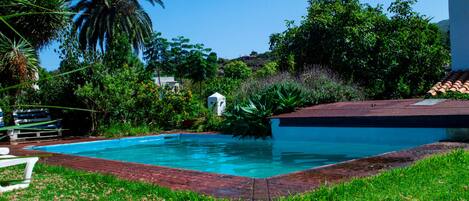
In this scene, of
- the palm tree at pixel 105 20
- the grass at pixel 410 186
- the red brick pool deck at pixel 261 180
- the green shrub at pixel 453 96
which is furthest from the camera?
the palm tree at pixel 105 20

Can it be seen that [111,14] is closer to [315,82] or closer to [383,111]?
[315,82]

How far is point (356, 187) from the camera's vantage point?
468 centimetres

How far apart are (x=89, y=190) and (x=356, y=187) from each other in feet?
9.84

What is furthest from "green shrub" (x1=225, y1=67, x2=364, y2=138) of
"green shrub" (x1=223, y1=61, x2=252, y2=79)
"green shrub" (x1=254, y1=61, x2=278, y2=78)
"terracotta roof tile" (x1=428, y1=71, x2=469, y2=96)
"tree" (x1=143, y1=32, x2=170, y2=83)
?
"tree" (x1=143, y1=32, x2=170, y2=83)

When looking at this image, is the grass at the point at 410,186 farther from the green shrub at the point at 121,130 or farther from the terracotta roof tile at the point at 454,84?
the green shrub at the point at 121,130

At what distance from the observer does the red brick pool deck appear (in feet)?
16.0

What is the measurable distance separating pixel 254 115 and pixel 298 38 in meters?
9.23

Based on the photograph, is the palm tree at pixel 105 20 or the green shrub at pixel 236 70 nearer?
the palm tree at pixel 105 20

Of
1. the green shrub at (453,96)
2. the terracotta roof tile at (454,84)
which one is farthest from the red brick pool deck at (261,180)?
the terracotta roof tile at (454,84)

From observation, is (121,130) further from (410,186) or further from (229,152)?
(410,186)

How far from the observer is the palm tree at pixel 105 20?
109 feet

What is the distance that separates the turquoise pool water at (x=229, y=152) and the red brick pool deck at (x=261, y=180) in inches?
92.7

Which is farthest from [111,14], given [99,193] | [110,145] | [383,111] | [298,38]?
[99,193]

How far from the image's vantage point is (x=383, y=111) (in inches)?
471
